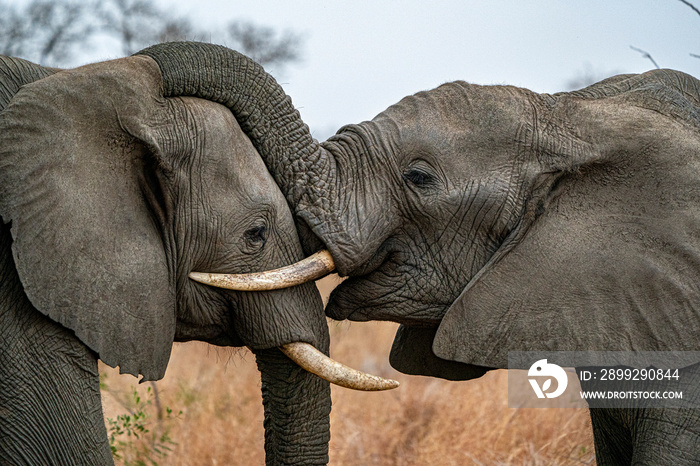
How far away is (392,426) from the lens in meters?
6.27

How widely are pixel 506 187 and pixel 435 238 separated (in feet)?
1.23

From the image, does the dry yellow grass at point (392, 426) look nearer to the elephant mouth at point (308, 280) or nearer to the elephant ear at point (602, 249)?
the elephant mouth at point (308, 280)

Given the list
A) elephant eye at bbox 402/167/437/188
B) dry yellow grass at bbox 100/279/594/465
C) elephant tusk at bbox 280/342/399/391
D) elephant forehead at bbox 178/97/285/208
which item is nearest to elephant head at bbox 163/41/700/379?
elephant eye at bbox 402/167/437/188

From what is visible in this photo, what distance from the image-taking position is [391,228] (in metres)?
4.26

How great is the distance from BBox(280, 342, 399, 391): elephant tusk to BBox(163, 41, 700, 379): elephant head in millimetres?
280

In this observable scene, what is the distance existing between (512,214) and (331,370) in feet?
3.32

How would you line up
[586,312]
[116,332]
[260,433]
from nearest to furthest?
1. [116,332]
2. [586,312]
3. [260,433]

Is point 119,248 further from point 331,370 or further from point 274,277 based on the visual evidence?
point 331,370

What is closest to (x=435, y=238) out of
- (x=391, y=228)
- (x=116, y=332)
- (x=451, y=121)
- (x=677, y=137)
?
(x=391, y=228)

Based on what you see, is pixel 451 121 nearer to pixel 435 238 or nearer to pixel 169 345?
pixel 435 238

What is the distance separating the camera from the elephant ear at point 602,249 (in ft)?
13.2

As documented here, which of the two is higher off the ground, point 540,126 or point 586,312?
point 540,126

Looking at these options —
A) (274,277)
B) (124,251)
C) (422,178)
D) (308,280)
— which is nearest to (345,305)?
(308,280)

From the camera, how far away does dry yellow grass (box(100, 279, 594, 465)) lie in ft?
19.5
